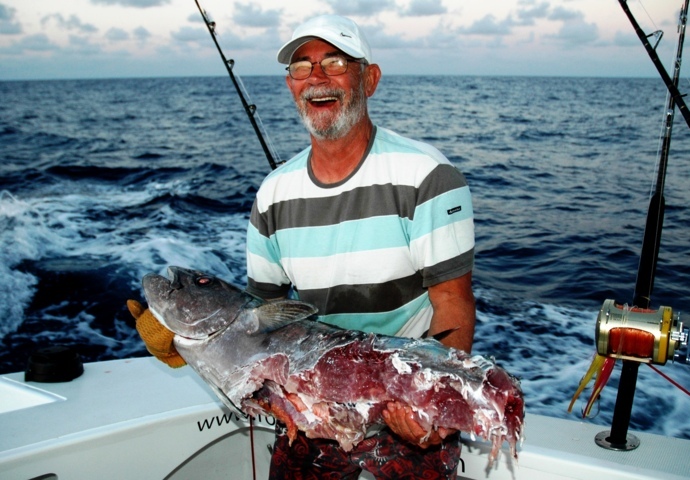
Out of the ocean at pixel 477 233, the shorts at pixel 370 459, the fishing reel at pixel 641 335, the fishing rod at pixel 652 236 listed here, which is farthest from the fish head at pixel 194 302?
the ocean at pixel 477 233

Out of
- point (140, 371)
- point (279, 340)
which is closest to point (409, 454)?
point (279, 340)

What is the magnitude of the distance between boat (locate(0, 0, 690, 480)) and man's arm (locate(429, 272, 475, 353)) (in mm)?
505

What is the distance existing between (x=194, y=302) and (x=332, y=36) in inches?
49.4

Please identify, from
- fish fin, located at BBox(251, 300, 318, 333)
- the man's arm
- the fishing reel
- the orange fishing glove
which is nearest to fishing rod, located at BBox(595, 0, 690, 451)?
the fishing reel

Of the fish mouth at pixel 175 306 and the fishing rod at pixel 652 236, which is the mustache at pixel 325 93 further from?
the fishing rod at pixel 652 236

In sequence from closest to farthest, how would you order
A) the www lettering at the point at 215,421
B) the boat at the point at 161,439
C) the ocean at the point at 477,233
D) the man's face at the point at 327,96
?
the boat at the point at 161,439, the man's face at the point at 327,96, the www lettering at the point at 215,421, the ocean at the point at 477,233

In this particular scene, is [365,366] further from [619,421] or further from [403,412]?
[619,421]

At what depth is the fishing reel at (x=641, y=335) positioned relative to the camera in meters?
2.10

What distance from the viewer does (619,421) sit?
7.90 ft

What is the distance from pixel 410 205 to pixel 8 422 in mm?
1883

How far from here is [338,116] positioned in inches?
101

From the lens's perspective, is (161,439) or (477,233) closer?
(161,439)

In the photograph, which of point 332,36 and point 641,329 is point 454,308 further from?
point 332,36

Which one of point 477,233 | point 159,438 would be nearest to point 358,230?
point 159,438
